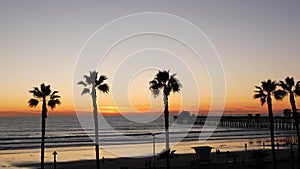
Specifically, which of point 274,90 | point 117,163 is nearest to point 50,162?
point 117,163

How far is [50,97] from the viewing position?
32656 mm

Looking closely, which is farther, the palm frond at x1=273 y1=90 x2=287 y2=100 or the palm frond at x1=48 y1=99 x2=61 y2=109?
the palm frond at x1=273 y1=90 x2=287 y2=100

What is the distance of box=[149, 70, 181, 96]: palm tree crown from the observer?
1293 inches

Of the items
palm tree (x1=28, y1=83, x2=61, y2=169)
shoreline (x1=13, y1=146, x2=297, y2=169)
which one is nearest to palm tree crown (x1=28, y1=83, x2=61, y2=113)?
palm tree (x1=28, y1=83, x2=61, y2=169)

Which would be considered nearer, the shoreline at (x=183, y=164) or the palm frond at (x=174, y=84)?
the palm frond at (x=174, y=84)

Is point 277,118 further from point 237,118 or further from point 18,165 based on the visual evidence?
point 18,165

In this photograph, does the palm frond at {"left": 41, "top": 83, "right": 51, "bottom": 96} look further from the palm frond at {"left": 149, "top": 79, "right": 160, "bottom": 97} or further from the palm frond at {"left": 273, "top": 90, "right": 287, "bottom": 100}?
the palm frond at {"left": 273, "top": 90, "right": 287, "bottom": 100}

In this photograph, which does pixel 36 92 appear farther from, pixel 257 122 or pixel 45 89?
pixel 257 122

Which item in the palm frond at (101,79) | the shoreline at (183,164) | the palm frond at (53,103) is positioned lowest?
the shoreline at (183,164)

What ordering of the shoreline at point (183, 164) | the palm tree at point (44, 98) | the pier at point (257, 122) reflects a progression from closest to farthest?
the palm tree at point (44, 98), the shoreline at point (183, 164), the pier at point (257, 122)

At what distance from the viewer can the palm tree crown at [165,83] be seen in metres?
32.8

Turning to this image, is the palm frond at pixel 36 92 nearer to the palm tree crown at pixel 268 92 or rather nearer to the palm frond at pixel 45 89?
the palm frond at pixel 45 89

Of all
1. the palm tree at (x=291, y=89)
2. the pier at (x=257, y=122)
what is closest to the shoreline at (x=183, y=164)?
the palm tree at (x=291, y=89)

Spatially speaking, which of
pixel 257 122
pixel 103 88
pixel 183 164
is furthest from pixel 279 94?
pixel 257 122
